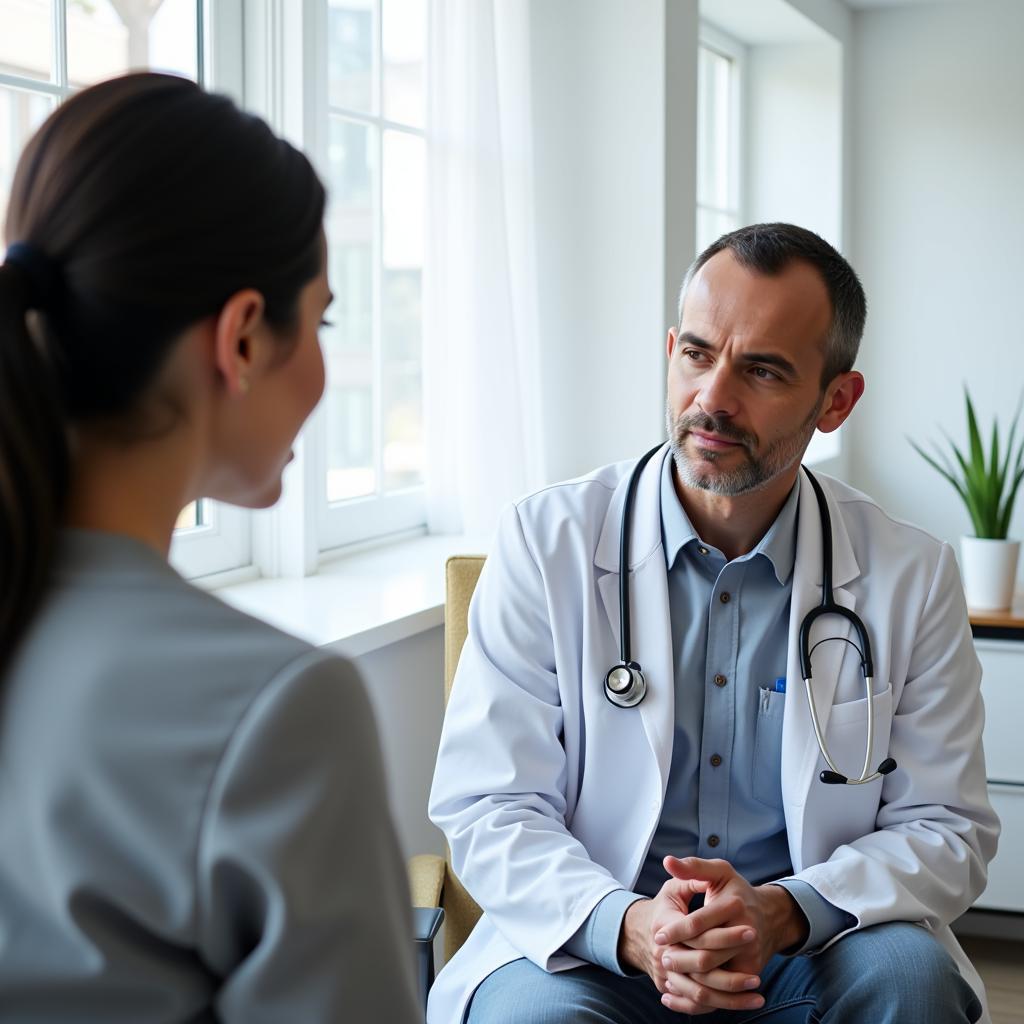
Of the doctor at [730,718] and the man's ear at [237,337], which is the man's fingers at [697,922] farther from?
the man's ear at [237,337]

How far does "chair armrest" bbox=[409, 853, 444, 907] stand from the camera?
1757 mm

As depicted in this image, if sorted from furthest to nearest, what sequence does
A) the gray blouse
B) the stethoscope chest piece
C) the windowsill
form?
the windowsill < the stethoscope chest piece < the gray blouse

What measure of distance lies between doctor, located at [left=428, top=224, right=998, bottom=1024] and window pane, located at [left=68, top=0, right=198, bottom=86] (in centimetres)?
92

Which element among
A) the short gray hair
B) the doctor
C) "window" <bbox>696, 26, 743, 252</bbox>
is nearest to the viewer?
the doctor

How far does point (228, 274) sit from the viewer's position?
729 mm

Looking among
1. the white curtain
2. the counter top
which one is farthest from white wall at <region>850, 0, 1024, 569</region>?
the white curtain

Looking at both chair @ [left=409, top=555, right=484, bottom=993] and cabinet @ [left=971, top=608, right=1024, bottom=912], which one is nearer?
chair @ [left=409, top=555, right=484, bottom=993]

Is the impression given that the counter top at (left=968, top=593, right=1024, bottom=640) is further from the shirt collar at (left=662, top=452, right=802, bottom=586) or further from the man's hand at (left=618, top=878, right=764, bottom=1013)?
the man's hand at (left=618, top=878, right=764, bottom=1013)

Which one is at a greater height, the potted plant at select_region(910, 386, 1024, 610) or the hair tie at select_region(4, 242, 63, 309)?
the hair tie at select_region(4, 242, 63, 309)

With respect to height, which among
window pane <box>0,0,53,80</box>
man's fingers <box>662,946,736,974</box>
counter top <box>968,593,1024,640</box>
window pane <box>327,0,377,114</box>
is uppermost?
window pane <box>327,0,377,114</box>

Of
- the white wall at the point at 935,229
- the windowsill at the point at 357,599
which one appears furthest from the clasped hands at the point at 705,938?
the white wall at the point at 935,229

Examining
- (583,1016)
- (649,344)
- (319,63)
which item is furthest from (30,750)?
(649,344)

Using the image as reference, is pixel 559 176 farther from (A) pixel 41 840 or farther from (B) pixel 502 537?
(A) pixel 41 840

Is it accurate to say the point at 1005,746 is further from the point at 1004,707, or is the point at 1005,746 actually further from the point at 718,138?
the point at 718,138
